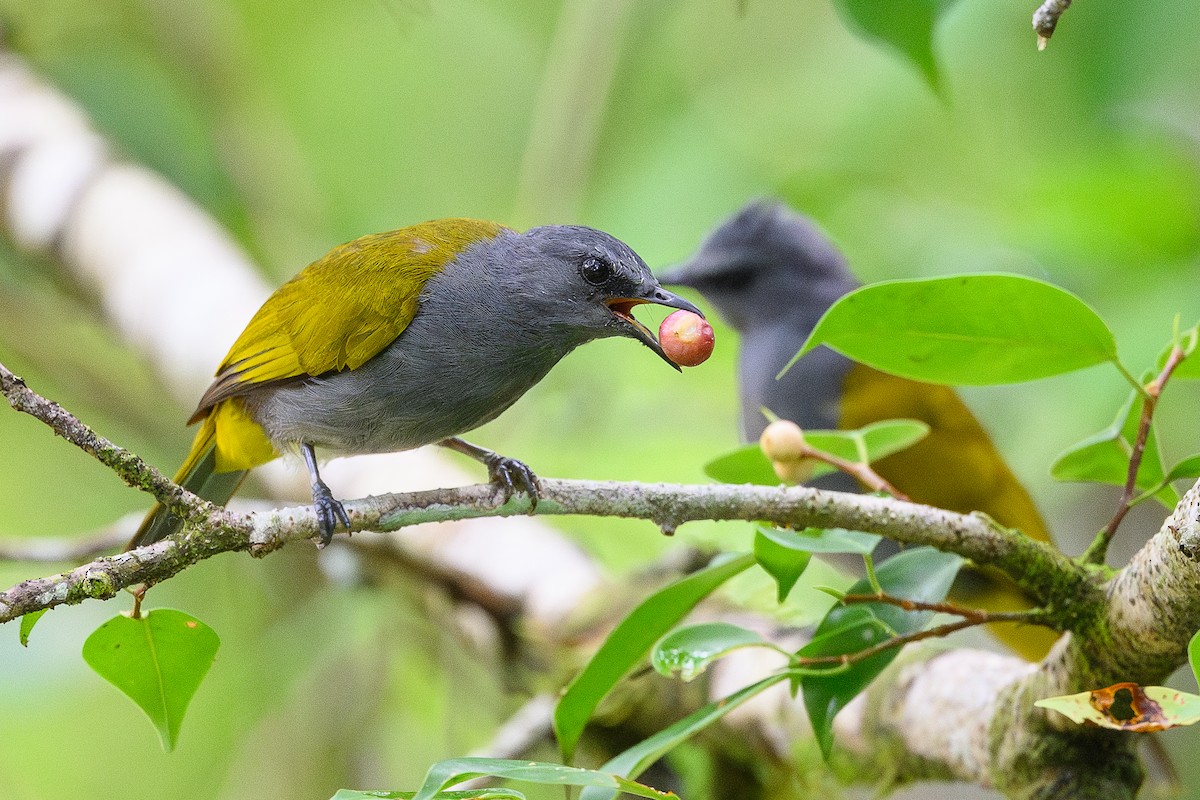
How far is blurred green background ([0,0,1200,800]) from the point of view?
450 cm

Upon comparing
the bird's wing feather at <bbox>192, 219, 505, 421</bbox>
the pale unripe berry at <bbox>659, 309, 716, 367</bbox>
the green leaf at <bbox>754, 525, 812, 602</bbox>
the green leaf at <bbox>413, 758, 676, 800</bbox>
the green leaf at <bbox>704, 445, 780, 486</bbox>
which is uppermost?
the bird's wing feather at <bbox>192, 219, 505, 421</bbox>

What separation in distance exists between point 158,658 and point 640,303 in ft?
4.92

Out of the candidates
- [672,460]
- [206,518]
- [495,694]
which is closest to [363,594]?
[495,694]

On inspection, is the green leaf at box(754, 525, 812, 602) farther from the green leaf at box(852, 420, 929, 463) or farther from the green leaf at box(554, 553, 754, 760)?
the green leaf at box(852, 420, 929, 463)

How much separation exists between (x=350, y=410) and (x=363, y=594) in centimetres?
194

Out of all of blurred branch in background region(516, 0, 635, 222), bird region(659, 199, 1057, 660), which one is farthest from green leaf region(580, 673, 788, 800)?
blurred branch in background region(516, 0, 635, 222)

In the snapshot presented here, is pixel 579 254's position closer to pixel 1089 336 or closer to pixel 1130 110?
pixel 1089 336

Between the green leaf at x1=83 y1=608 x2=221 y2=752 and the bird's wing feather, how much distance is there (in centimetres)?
117

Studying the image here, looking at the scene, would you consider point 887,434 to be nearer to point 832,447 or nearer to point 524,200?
point 832,447

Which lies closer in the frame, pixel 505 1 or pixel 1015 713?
pixel 1015 713

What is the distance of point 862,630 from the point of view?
213 cm

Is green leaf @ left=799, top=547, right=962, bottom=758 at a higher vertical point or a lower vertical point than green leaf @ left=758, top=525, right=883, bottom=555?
lower

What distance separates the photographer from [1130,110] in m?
4.72

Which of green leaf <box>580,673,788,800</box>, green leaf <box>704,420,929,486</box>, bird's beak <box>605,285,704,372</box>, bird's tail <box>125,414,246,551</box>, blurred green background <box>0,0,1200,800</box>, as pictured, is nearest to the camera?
green leaf <box>580,673,788,800</box>
